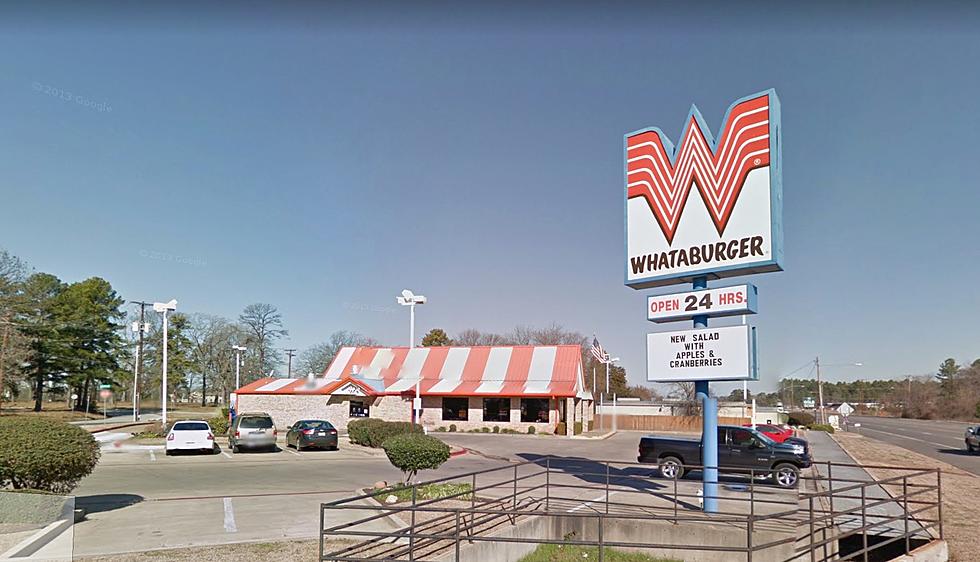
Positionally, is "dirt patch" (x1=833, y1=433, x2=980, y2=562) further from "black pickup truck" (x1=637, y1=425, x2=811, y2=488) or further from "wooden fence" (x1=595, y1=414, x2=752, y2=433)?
"wooden fence" (x1=595, y1=414, x2=752, y2=433)

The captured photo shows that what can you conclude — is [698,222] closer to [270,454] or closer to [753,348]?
[753,348]

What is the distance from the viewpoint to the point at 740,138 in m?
14.8

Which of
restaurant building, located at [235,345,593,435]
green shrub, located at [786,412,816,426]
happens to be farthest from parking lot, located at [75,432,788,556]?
green shrub, located at [786,412,816,426]

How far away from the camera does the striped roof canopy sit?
4238 centimetres

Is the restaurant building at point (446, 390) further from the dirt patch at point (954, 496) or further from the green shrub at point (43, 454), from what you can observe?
the green shrub at point (43, 454)

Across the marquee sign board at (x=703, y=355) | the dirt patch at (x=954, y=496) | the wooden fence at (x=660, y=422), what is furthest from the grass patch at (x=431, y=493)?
the wooden fence at (x=660, y=422)

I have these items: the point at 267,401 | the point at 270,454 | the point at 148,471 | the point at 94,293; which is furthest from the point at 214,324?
the point at 148,471

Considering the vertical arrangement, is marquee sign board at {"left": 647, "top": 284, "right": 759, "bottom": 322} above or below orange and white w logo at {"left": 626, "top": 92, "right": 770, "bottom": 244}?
below

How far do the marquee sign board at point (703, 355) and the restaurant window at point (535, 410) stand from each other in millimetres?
27827

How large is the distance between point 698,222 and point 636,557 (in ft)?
23.2

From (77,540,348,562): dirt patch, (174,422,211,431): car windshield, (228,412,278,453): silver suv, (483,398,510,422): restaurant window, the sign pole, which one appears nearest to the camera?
(77,540,348,562): dirt patch

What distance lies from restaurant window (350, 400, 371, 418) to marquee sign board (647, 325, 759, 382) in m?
28.8

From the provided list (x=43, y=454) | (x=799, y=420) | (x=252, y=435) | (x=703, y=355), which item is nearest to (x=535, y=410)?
(x=252, y=435)

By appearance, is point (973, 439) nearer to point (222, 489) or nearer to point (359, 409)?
point (359, 409)
